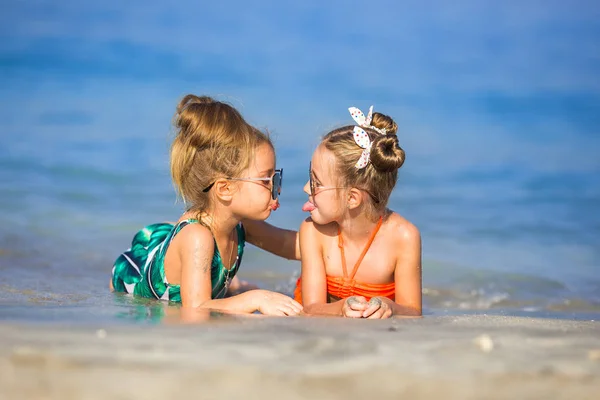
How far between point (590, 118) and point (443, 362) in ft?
37.7

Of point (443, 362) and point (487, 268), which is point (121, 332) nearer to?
point (443, 362)

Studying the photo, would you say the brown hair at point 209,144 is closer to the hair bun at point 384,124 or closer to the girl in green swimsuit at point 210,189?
the girl in green swimsuit at point 210,189

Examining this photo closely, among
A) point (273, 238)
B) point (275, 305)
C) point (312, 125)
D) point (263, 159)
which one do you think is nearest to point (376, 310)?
point (275, 305)

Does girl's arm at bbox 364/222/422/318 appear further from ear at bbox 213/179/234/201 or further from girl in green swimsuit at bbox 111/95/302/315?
ear at bbox 213/179/234/201

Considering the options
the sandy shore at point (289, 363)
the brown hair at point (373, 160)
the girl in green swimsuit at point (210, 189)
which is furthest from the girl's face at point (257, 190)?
the sandy shore at point (289, 363)

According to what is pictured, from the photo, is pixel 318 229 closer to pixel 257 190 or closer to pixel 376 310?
pixel 257 190

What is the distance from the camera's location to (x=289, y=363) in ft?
6.95

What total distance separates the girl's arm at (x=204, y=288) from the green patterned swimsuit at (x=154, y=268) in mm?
171

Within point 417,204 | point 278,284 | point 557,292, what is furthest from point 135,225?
point 557,292

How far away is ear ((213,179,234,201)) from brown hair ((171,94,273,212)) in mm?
36

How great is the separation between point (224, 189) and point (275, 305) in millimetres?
794

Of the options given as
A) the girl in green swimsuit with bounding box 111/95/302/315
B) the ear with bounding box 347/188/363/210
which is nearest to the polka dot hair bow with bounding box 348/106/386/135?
the ear with bounding box 347/188/363/210

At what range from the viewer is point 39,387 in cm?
192

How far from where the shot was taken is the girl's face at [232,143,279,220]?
13.3ft
